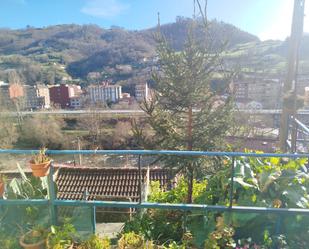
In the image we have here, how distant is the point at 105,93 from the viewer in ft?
128

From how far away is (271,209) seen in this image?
2.06m

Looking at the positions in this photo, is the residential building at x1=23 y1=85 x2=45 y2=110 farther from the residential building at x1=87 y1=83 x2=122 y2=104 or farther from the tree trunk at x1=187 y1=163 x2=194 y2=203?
the tree trunk at x1=187 y1=163 x2=194 y2=203

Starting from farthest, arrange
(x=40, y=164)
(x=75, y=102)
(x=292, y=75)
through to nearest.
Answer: (x=75, y=102), (x=292, y=75), (x=40, y=164)

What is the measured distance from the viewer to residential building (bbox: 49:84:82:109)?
145ft

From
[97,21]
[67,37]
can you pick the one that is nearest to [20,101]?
[67,37]

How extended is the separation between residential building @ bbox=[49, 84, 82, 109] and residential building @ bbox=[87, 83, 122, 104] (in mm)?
4531

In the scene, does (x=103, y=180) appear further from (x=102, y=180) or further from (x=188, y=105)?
(x=188, y=105)

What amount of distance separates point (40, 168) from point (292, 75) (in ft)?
12.7

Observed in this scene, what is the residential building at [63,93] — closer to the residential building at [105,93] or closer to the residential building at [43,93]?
the residential building at [43,93]

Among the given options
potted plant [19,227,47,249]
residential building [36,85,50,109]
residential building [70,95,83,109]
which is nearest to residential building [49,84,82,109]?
residential building [70,95,83,109]

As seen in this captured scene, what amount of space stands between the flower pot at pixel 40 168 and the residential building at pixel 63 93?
1704 inches

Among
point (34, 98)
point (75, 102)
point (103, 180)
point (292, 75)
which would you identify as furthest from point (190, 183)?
point (75, 102)

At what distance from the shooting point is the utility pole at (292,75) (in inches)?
159

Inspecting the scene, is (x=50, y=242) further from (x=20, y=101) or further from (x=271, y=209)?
(x=20, y=101)
